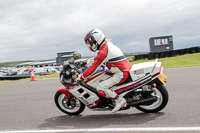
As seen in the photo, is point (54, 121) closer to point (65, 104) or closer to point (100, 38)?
point (65, 104)

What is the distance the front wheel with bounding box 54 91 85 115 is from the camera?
513cm

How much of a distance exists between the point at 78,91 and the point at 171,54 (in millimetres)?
24199

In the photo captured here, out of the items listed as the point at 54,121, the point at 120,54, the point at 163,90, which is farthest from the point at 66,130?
the point at 163,90

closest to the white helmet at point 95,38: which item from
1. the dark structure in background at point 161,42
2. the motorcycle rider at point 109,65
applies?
the motorcycle rider at point 109,65

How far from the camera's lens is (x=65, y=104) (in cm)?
523

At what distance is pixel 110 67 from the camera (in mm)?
4453

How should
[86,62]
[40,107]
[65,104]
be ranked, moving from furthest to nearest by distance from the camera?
[40,107]
[65,104]
[86,62]

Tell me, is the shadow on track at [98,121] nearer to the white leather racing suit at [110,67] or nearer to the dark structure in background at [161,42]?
the white leather racing suit at [110,67]

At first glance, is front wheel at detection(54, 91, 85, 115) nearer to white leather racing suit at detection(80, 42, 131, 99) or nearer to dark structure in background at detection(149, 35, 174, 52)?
white leather racing suit at detection(80, 42, 131, 99)

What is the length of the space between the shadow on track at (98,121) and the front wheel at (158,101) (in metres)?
0.12

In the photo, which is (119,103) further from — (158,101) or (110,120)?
A: (158,101)

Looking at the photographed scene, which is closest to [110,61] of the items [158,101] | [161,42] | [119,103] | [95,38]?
[95,38]

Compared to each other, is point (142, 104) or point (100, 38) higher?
point (100, 38)

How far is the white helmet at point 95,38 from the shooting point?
4395mm
